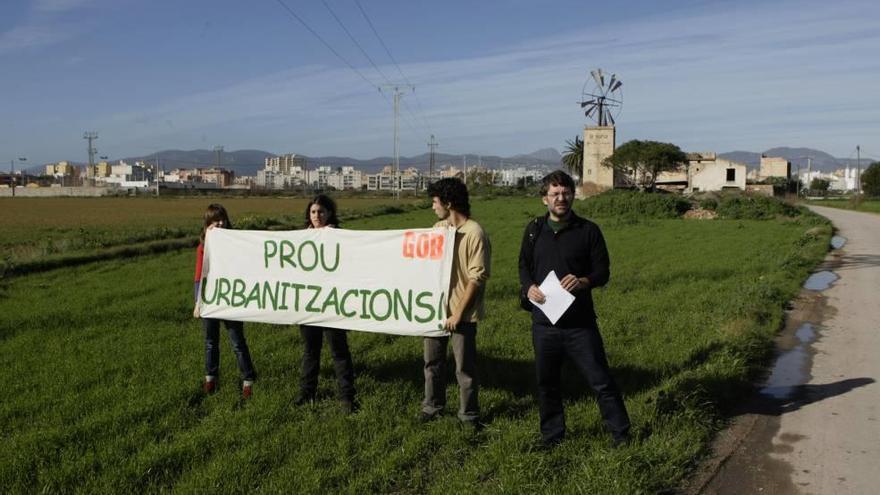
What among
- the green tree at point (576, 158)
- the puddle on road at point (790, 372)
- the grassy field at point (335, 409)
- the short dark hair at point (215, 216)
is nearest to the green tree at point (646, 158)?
the green tree at point (576, 158)

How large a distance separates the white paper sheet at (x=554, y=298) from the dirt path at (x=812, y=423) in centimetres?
141

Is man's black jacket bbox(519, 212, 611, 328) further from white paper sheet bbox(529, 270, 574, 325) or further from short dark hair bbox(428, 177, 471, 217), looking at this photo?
short dark hair bbox(428, 177, 471, 217)

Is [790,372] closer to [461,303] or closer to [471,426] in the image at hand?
[471,426]

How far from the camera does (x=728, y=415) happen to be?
6184 millimetres

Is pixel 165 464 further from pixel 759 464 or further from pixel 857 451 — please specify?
pixel 857 451

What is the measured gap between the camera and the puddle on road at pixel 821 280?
14927mm

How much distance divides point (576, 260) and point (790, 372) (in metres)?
4.24

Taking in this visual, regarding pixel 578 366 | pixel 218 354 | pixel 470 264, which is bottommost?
pixel 218 354

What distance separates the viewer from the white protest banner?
572 cm

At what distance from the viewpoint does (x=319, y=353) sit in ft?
20.3

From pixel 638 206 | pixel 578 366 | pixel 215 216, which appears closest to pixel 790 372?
pixel 578 366

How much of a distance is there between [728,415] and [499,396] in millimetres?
1995

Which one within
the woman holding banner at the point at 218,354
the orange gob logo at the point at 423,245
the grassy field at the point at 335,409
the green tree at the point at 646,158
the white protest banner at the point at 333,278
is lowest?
the grassy field at the point at 335,409

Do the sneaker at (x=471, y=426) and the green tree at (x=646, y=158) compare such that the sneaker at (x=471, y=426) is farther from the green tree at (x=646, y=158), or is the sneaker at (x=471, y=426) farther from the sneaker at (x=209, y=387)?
the green tree at (x=646, y=158)
